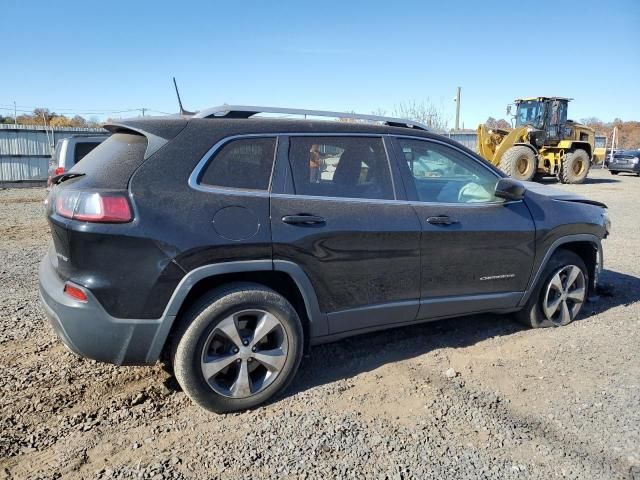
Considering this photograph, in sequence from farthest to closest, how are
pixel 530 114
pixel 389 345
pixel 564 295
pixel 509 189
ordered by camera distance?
pixel 530 114 < pixel 564 295 < pixel 389 345 < pixel 509 189

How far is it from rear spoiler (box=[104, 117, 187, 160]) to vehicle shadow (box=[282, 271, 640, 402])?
5.84 feet

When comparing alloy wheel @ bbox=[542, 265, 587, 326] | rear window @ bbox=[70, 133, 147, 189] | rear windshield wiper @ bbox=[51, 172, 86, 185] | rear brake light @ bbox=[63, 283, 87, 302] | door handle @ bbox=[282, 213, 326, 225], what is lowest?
alloy wheel @ bbox=[542, 265, 587, 326]

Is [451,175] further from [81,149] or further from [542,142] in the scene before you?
[542,142]

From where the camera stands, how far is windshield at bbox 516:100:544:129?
2025cm

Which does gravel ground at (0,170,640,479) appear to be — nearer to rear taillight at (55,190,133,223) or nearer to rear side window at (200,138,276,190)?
rear taillight at (55,190,133,223)

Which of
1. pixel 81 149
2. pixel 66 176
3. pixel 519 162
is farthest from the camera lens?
pixel 519 162

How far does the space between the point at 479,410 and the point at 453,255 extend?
1.11 meters

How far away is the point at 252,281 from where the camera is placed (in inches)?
123

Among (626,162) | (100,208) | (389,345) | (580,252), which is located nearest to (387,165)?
(389,345)

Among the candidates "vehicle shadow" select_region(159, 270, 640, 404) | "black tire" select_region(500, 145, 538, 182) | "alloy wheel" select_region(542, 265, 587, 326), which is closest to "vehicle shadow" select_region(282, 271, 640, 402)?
"vehicle shadow" select_region(159, 270, 640, 404)

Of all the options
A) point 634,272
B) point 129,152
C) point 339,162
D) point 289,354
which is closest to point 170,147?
point 129,152

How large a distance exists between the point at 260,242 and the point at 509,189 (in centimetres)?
208

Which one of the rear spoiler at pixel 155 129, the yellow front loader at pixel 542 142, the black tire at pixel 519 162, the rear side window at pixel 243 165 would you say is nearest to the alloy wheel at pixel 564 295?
the rear side window at pixel 243 165

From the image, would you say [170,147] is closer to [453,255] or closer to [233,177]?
[233,177]
